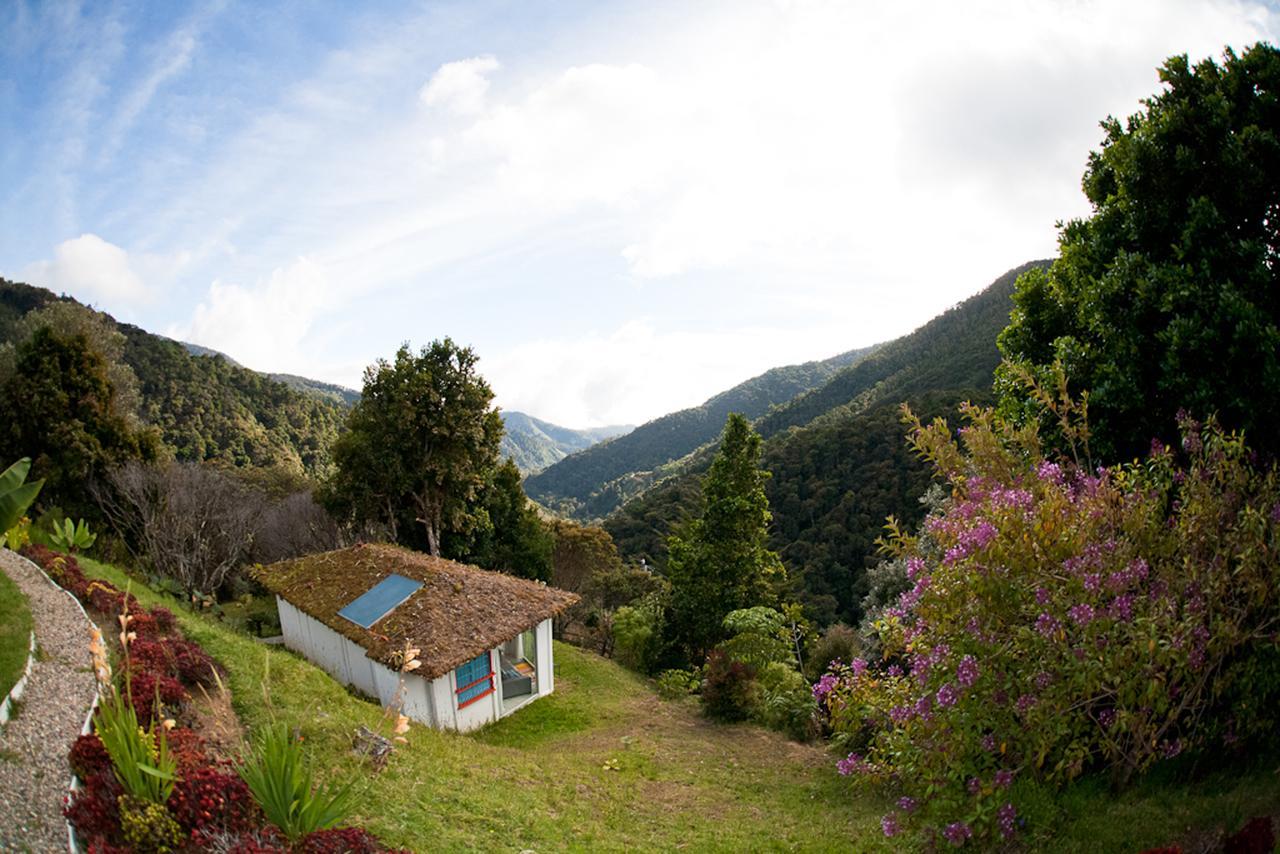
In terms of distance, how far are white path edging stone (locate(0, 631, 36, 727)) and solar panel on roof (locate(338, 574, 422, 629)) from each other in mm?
7861

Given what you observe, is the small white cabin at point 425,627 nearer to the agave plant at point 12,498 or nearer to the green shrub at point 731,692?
the green shrub at point 731,692

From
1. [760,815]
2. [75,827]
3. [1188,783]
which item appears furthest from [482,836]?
[1188,783]

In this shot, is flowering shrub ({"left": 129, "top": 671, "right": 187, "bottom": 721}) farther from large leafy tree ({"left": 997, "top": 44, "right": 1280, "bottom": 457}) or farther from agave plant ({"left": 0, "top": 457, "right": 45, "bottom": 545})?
large leafy tree ({"left": 997, "top": 44, "right": 1280, "bottom": 457})

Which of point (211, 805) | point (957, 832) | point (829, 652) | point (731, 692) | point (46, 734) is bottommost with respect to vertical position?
point (829, 652)

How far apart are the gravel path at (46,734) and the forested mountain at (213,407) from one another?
44.3 meters

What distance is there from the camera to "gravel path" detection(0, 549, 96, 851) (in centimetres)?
531

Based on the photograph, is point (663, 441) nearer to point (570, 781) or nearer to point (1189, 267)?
point (570, 781)

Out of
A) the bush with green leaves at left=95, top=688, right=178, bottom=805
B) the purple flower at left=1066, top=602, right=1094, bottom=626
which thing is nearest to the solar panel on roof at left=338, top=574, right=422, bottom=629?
the bush with green leaves at left=95, top=688, right=178, bottom=805

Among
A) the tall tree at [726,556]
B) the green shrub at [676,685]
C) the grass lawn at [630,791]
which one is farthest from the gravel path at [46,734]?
the tall tree at [726,556]

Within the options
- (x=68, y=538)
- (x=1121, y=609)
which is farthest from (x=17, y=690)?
(x=68, y=538)

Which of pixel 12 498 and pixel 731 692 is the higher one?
pixel 12 498

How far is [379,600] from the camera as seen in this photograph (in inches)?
660

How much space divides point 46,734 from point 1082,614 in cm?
990

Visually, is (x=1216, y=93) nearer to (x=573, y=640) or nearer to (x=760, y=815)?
(x=760, y=815)
